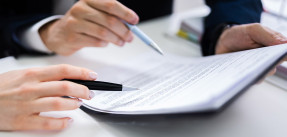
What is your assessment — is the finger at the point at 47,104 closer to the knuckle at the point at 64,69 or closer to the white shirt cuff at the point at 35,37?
the knuckle at the point at 64,69

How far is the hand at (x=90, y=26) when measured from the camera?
478 mm

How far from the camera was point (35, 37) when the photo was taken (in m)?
0.56

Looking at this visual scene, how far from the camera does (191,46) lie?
666 millimetres

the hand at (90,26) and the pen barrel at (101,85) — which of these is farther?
the hand at (90,26)

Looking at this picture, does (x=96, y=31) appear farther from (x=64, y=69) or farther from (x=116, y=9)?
(x=64, y=69)

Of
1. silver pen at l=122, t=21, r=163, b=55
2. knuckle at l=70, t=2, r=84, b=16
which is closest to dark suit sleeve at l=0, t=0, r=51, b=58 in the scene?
knuckle at l=70, t=2, r=84, b=16

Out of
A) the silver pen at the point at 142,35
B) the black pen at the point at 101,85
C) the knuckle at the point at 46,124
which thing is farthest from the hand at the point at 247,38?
the knuckle at the point at 46,124

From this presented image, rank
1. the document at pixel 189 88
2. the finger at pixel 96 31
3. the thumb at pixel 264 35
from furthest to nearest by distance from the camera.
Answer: the finger at pixel 96 31
the thumb at pixel 264 35
the document at pixel 189 88

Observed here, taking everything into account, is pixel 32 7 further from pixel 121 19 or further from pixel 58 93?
pixel 58 93

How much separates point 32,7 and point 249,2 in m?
0.56

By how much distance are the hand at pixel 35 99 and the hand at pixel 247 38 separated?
312mm

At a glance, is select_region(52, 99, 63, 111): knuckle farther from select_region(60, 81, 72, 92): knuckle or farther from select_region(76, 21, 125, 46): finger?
select_region(76, 21, 125, 46): finger

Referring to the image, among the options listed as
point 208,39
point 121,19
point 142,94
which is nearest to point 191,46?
point 208,39

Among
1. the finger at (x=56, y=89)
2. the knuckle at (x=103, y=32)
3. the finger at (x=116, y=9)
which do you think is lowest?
the finger at (x=56, y=89)
